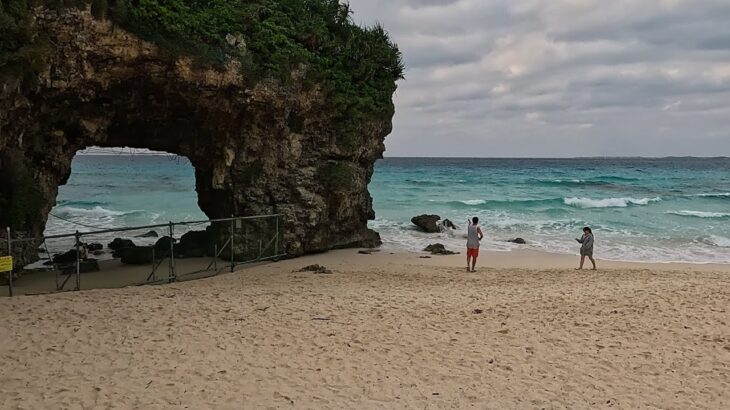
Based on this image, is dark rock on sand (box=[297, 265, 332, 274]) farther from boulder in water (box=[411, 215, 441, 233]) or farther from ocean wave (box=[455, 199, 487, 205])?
ocean wave (box=[455, 199, 487, 205])

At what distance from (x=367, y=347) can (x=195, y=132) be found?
11.5m

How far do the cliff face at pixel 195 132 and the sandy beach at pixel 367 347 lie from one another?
15.4 feet

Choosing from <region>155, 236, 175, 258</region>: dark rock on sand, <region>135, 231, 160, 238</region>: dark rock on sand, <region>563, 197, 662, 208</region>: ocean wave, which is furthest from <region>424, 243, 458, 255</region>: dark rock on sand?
<region>563, 197, 662, 208</region>: ocean wave

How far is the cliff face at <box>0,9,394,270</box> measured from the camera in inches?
492

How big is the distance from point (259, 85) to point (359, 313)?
26.3 ft

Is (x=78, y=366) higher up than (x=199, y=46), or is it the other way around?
(x=199, y=46)

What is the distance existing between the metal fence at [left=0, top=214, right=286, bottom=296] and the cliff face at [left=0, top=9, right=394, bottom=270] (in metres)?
0.62

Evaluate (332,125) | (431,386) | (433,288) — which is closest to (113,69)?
(332,125)

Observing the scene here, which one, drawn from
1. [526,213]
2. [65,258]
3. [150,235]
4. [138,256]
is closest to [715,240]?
[526,213]

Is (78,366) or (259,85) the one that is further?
(259,85)

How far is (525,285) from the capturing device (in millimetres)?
13438

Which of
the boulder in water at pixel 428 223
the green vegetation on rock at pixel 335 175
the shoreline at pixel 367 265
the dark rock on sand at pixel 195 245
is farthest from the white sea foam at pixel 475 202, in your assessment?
the dark rock on sand at pixel 195 245

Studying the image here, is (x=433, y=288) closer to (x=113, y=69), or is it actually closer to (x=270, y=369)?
(x=270, y=369)

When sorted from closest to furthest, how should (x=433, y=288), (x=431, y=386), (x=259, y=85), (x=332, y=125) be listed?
(x=431, y=386)
(x=433, y=288)
(x=259, y=85)
(x=332, y=125)
